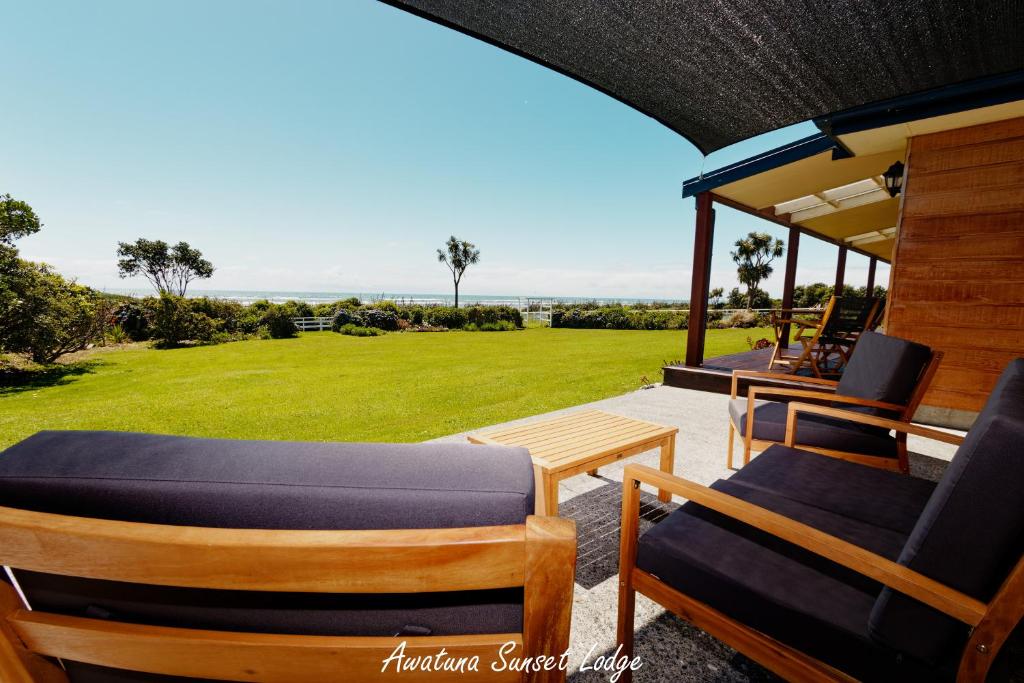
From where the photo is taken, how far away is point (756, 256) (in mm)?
28609

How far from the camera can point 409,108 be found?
12.1 meters

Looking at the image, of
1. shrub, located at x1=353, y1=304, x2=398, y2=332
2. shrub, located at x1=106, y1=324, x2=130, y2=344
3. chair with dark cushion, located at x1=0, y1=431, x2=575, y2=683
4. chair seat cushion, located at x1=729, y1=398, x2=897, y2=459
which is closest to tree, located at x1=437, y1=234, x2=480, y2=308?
shrub, located at x1=353, y1=304, x2=398, y2=332

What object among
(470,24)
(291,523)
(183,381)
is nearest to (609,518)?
(291,523)

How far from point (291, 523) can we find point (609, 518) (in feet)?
7.07

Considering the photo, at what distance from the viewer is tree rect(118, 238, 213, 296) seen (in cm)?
2834

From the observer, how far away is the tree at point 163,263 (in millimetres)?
28344

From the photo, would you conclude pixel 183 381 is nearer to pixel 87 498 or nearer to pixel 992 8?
pixel 87 498

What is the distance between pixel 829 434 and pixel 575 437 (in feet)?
5.24

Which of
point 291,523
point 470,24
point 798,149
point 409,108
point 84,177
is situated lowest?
point 291,523

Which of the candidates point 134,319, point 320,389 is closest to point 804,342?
point 320,389

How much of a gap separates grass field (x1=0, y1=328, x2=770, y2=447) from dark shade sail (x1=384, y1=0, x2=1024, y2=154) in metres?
3.20

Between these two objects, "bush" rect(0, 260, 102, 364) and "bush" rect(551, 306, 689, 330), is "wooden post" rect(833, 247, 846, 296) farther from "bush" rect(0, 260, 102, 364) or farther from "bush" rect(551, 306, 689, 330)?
"bush" rect(0, 260, 102, 364)

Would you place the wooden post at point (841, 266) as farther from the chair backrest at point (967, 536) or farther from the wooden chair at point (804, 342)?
the chair backrest at point (967, 536)

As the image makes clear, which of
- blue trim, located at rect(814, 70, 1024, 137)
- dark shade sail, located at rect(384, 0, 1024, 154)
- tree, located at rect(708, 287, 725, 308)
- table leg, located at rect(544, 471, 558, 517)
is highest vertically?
blue trim, located at rect(814, 70, 1024, 137)
